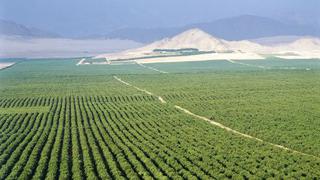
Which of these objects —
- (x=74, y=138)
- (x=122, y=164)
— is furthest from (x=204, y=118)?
(x=122, y=164)

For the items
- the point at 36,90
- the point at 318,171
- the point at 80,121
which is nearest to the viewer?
the point at 318,171

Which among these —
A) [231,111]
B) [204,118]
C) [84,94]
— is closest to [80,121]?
[204,118]

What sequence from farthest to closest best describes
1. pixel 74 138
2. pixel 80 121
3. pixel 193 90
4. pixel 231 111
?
1. pixel 193 90
2. pixel 231 111
3. pixel 80 121
4. pixel 74 138

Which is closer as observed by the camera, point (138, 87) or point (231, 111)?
point (231, 111)

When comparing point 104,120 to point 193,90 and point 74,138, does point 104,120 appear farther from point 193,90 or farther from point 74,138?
point 193,90

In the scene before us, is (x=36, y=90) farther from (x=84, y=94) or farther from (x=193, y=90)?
(x=193, y=90)

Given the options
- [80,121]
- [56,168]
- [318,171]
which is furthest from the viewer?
[80,121]
